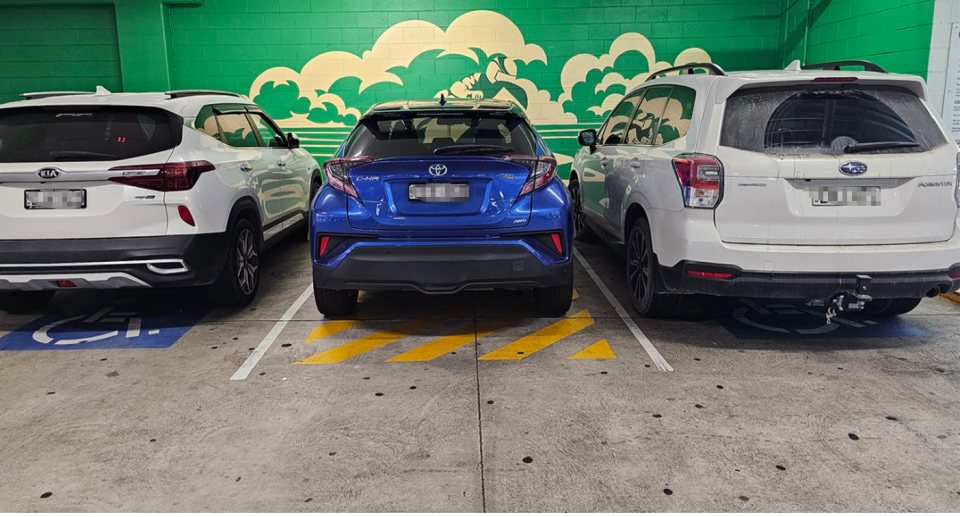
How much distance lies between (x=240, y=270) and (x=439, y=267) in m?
1.80

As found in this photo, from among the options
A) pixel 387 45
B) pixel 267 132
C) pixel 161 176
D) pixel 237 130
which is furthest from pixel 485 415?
pixel 387 45

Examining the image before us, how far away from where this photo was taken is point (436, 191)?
12.5ft

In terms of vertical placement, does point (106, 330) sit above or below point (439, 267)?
below

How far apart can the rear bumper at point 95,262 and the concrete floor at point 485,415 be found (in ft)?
1.38

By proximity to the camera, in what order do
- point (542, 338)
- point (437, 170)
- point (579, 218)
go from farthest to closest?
point (579, 218), point (542, 338), point (437, 170)

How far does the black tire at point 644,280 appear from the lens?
4.25 meters

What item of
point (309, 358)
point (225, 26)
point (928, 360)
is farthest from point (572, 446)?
point (225, 26)

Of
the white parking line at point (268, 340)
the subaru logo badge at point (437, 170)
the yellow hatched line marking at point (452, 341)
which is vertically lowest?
the white parking line at point (268, 340)

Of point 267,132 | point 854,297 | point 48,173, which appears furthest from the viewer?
point 267,132

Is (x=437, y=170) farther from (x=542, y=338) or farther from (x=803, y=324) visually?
(x=803, y=324)

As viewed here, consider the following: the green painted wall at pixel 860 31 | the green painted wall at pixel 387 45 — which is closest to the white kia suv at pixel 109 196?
the green painted wall at pixel 387 45

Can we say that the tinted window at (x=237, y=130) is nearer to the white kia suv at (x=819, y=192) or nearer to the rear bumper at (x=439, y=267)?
the rear bumper at (x=439, y=267)

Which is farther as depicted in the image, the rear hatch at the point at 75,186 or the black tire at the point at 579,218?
the black tire at the point at 579,218

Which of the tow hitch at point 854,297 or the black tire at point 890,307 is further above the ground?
the tow hitch at point 854,297
